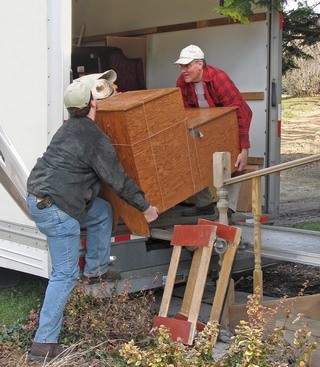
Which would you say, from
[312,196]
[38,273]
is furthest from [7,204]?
[312,196]

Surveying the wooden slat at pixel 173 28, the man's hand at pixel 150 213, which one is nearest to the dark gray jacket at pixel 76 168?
the man's hand at pixel 150 213

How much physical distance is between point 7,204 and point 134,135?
51.4 inches

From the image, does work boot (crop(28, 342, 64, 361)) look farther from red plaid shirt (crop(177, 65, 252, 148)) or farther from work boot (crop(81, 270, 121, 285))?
red plaid shirt (crop(177, 65, 252, 148))

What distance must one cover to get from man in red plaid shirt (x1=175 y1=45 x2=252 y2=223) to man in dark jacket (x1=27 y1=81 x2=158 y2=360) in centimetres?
132

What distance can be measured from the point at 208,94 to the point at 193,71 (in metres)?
0.23

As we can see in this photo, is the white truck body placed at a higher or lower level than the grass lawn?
higher

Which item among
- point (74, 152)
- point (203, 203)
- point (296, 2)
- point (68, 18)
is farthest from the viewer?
point (296, 2)

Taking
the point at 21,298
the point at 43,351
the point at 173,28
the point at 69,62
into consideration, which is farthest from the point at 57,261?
the point at 173,28

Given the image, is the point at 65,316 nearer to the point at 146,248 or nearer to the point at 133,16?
the point at 146,248

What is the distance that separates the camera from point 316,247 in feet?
18.6

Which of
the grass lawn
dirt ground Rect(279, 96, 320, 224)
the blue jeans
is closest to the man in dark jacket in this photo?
the blue jeans

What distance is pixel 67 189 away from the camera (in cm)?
475

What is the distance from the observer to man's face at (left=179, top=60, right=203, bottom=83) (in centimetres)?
613

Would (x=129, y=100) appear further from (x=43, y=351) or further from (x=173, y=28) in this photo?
(x=173, y=28)
